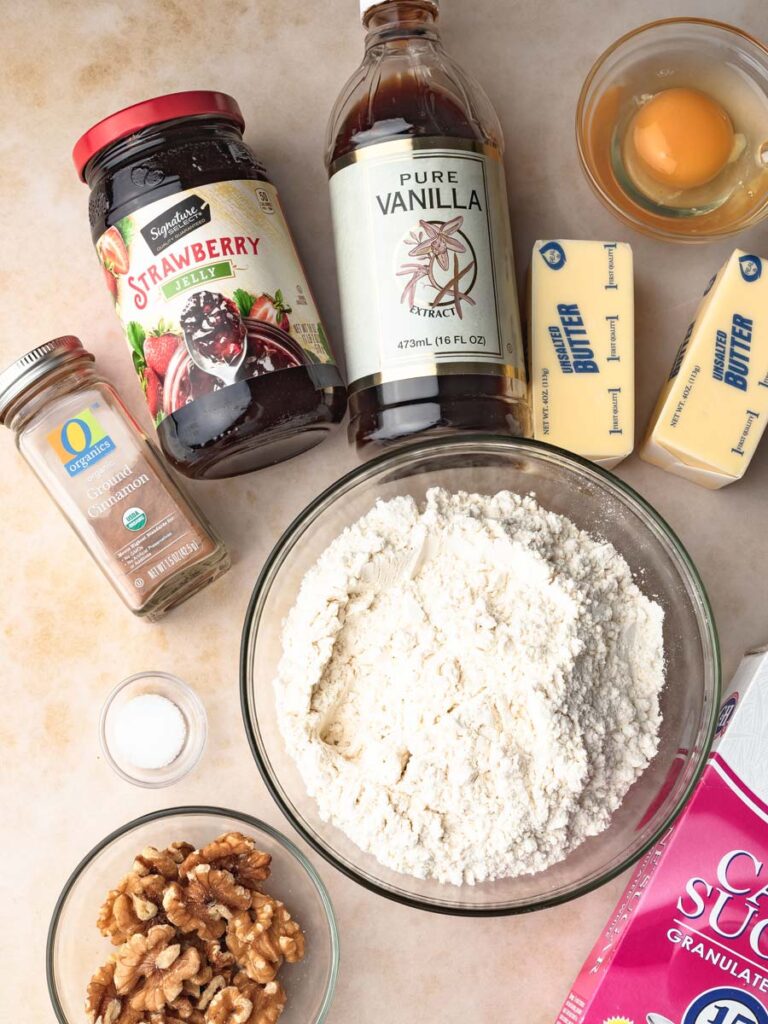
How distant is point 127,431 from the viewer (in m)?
1.18

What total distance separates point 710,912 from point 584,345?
0.72 metres

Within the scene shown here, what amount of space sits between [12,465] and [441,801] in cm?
76

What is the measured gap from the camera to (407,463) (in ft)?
3.82

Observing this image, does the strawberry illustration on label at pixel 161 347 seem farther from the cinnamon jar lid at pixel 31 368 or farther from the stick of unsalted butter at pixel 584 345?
the stick of unsalted butter at pixel 584 345

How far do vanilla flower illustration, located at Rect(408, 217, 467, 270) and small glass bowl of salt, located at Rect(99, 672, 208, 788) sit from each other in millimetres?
667

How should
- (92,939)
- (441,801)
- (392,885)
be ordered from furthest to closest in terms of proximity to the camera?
(92,939)
(392,885)
(441,801)

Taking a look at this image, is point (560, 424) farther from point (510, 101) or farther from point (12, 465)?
point (12, 465)

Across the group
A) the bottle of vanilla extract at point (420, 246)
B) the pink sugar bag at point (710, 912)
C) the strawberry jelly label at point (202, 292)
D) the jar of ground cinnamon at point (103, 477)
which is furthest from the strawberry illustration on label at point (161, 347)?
the pink sugar bag at point (710, 912)

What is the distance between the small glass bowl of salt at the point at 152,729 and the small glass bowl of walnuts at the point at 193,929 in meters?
0.07

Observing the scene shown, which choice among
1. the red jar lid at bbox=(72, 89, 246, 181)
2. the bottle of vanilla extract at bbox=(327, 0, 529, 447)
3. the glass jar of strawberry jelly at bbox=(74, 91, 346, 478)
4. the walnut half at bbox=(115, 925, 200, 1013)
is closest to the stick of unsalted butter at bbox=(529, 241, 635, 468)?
the bottle of vanilla extract at bbox=(327, 0, 529, 447)

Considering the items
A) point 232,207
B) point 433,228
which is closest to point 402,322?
point 433,228

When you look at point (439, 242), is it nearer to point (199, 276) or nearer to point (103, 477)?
point (199, 276)

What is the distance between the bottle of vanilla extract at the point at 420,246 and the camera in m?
1.09

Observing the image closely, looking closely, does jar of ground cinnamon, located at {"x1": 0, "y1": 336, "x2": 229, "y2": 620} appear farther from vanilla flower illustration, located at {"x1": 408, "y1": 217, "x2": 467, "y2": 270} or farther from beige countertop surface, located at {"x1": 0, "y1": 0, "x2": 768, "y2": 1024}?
vanilla flower illustration, located at {"x1": 408, "y1": 217, "x2": 467, "y2": 270}
